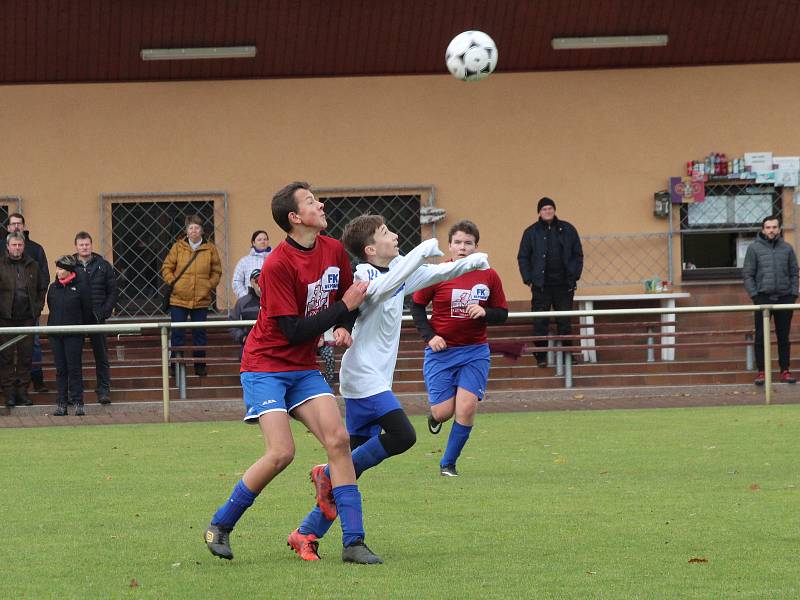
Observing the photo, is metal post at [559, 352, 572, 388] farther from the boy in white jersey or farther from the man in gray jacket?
the boy in white jersey

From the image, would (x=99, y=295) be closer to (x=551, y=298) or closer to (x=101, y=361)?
(x=101, y=361)

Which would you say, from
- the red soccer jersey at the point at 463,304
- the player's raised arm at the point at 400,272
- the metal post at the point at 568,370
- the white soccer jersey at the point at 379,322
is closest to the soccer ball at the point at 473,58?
the metal post at the point at 568,370

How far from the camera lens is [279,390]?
244 inches

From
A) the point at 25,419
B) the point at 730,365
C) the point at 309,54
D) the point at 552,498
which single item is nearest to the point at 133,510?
the point at 552,498

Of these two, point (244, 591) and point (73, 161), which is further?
point (73, 161)

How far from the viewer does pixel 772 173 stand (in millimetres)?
19500

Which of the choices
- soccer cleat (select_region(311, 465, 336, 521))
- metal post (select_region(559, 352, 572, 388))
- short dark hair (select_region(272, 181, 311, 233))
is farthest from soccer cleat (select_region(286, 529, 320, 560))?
metal post (select_region(559, 352, 572, 388))

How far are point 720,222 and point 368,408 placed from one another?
14.1m

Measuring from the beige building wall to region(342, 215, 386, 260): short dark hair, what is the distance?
12.6m

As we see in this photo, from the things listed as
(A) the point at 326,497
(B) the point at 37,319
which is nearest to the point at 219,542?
(A) the point at 326,497

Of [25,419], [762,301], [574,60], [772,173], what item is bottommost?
[25,419]

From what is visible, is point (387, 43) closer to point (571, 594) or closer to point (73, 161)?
point (73, 161)

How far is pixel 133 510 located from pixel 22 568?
1.86 m

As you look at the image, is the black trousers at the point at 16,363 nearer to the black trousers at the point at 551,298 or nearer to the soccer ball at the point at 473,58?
the soccer ball at the point at 473,58
